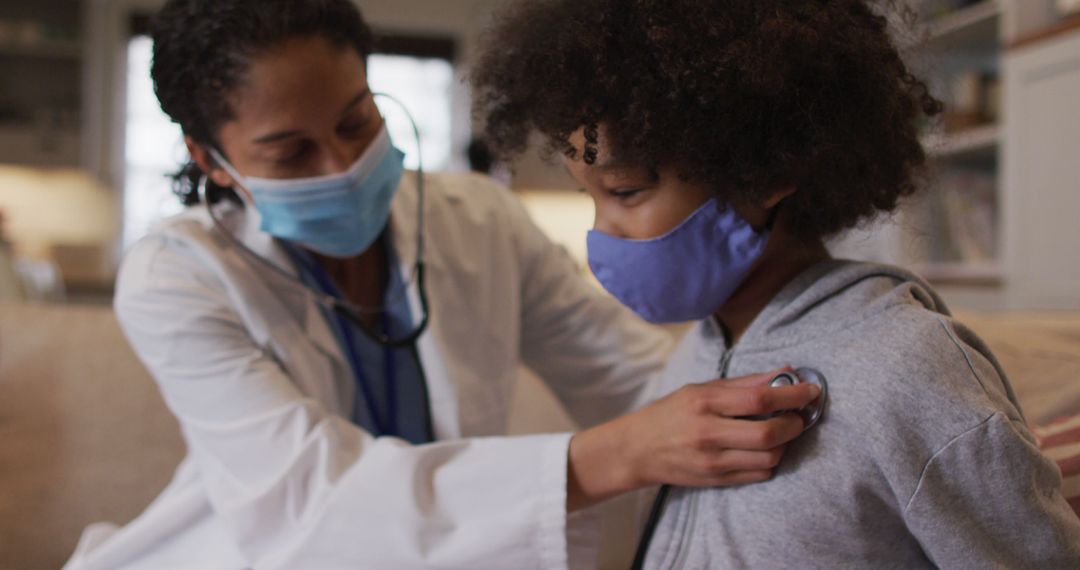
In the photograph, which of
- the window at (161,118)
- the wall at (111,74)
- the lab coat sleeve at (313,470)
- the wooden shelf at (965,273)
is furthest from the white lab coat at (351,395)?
the window at (161,118)

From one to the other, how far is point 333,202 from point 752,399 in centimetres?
64

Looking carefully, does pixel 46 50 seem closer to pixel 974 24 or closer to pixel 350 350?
pixel 974 24

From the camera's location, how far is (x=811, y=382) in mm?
765

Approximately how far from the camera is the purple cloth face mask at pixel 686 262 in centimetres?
79

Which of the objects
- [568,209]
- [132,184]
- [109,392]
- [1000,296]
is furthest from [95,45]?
[1000,296]

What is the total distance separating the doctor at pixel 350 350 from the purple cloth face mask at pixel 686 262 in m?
0.11

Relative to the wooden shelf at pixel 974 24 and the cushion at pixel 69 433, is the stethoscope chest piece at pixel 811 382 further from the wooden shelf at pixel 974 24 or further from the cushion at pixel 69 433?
the wooden shelf at pixel 974 24

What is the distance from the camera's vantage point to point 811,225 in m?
0.85

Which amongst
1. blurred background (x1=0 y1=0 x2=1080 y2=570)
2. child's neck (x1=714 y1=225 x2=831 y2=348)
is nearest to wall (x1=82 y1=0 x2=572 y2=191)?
blurred background (x1=0 y1=0 x2=1080 y2=570)

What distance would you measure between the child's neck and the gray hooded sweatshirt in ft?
0.13

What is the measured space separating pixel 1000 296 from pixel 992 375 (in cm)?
196

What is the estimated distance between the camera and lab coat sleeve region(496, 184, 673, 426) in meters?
1.37

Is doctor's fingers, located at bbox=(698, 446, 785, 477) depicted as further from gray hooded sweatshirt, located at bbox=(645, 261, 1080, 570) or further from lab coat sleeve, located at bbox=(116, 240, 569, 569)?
lab coat sleeve, located at bbox=(116, 240, 569, 569)

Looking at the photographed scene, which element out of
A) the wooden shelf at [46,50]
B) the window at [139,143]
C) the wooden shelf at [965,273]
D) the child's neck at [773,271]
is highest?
the child's neck at [773,271]
